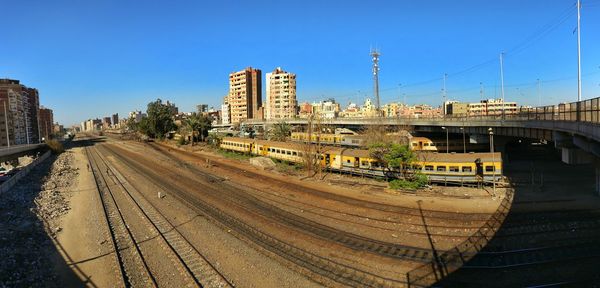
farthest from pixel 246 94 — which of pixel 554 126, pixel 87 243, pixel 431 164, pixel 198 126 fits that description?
pixel 87 243

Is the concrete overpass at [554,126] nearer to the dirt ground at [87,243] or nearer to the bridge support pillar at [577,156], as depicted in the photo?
the bridge support pillar at [577,156]

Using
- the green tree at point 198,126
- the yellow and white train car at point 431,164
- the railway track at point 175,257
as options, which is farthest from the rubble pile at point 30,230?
the green tree at point 198,126

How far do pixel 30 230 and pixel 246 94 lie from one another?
467 ft

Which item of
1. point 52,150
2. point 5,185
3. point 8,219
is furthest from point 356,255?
point 52,150

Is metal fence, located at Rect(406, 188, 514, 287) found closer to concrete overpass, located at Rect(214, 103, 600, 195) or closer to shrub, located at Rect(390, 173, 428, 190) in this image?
concrete overpass, located at Rect(214, 103, 600, 195)

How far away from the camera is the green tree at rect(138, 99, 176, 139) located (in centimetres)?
9562

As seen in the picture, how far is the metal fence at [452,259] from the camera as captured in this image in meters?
12.6

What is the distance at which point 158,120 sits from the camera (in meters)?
96.5

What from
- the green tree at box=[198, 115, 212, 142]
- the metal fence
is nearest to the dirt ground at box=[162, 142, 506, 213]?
the metal fence

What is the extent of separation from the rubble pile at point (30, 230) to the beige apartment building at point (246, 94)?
125278 millimetres

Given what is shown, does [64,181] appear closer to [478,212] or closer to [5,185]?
[5,185]

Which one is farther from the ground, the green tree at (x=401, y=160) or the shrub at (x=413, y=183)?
the green tree at (x=401, y=160)

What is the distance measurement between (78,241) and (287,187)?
52.8 feet

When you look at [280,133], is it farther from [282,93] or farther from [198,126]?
[282,93]
